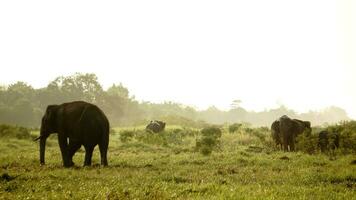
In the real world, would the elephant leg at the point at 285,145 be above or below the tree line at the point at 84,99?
below

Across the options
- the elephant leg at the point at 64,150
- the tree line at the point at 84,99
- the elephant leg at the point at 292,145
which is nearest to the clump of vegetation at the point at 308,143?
the elephant leg at the point at 292,145

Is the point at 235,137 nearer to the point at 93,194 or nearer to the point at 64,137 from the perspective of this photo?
the point at 64,137

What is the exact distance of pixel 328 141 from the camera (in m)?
22.5

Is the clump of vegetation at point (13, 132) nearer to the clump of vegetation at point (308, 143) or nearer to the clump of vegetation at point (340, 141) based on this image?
the clump of vegetation at point (340, 141)

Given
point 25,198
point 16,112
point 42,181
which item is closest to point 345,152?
point 42,181

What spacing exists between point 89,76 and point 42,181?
88066mm

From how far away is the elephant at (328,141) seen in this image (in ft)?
72.6

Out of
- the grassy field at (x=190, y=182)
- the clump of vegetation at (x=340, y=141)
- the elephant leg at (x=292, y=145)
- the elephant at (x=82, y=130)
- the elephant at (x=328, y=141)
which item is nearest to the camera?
the grassy field at (x=190, y=182)

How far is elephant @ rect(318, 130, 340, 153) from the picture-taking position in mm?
22125

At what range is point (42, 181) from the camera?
36.5 feet

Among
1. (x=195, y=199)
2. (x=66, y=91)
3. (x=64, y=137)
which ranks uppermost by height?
(x=66, y=91)

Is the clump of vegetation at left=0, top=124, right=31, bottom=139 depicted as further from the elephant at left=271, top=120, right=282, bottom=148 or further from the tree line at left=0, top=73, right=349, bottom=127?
the tree line at left=0, top=73, right=349, bottom=127

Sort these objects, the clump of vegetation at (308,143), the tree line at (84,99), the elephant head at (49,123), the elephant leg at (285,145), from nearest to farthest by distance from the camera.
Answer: the elephant head at (49,123), the clump of vegetation at (308,143), the elephant leg at (285,145), the tree line at (84,99)

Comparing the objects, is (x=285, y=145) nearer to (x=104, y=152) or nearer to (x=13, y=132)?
(x=104, y=152)
